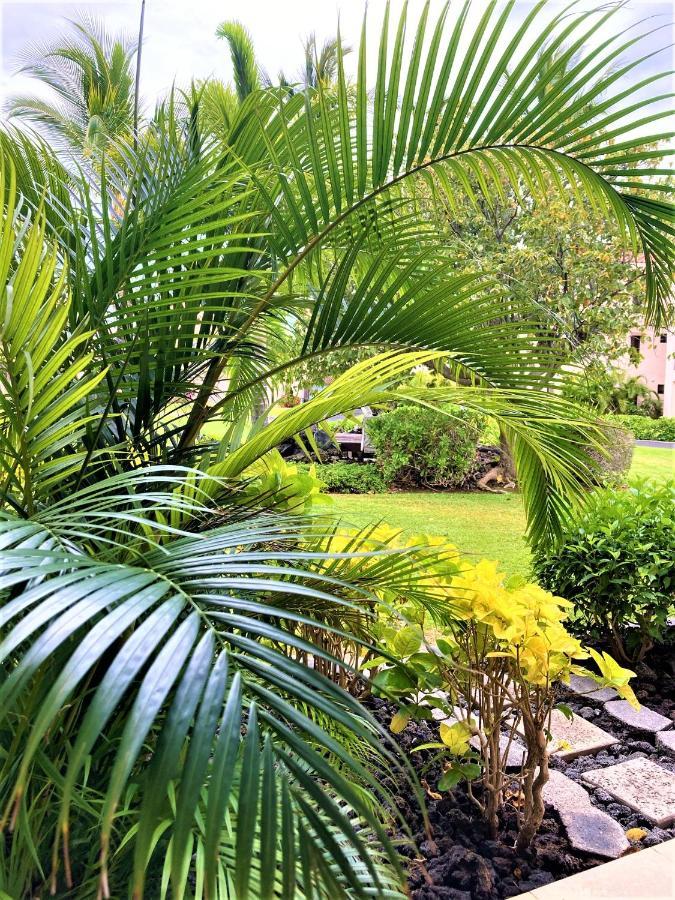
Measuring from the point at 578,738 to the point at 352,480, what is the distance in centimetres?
412

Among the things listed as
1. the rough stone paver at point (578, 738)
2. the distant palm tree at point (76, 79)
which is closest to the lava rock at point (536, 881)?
the rough stone paver at point (578, 738)

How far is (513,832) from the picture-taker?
1507 mm

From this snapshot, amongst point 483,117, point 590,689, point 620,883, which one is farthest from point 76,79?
point 620,883

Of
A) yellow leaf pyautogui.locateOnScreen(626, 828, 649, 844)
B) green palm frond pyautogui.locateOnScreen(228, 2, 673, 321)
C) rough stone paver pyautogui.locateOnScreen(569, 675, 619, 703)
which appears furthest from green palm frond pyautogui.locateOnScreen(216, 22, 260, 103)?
yellow leaf pyautogui.locateOnScreen(626, 828, 649, 844)

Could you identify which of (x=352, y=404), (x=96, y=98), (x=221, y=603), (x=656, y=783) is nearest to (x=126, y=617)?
(x=221, y=603)

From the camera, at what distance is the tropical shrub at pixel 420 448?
5914mm

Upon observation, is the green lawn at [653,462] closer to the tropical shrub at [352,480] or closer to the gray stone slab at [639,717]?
the tropical shrub at [352,480]

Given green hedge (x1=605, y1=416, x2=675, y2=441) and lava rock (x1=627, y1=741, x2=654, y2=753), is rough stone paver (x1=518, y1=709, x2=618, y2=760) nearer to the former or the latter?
lava rock (x1=627, y1=741, x2=654, y2=753)

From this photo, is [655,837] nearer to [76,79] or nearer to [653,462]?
[653,462]

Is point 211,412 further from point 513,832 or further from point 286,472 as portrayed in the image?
point 513,832

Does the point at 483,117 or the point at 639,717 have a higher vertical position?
the point at 483,117

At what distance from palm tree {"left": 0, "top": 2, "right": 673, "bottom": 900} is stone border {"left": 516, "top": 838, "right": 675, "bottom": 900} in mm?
336

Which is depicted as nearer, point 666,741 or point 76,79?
point 666,741

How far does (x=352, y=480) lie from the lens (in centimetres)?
601
